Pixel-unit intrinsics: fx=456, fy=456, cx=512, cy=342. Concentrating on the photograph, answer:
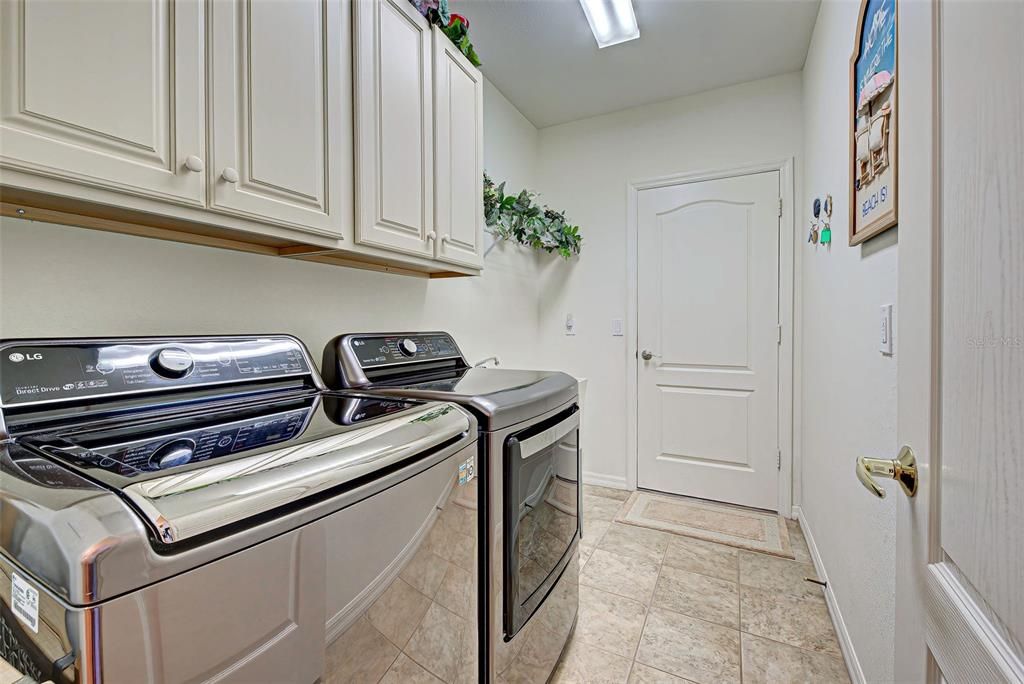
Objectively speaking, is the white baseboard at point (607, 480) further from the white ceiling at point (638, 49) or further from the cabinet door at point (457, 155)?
the white ceiling at point (638, 49)

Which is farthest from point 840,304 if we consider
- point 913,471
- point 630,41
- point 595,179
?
point 595,179

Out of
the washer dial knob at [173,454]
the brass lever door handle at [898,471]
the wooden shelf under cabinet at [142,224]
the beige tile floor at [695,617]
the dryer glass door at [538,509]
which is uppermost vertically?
the wooden shelf under cabinet at [142,224]

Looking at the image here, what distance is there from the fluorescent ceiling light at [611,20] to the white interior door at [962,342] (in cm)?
171

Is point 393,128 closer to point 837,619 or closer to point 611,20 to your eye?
point 611,20

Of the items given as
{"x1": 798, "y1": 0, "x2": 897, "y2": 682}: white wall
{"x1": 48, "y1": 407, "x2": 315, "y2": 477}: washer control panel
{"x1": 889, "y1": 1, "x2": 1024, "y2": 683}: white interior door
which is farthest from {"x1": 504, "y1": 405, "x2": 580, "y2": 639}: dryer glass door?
{"x1": 798, "y1": 0, "x2": 897, "y2": 682}: white wall

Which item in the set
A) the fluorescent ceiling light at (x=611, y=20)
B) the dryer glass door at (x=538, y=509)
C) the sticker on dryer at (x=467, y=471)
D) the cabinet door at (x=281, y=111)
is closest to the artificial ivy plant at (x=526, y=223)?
the fluorescent ceiling light at (x=611, y=20)

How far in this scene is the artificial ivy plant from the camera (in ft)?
8.16

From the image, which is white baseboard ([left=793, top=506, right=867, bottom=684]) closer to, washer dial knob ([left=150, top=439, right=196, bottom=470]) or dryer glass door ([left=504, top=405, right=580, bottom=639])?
dryer glass door ([left=504, top=405, right=580, bottom=639])

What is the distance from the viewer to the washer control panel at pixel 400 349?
60.1 inches


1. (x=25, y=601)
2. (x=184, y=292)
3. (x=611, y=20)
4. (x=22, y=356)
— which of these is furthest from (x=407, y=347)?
(x=611, y=20)

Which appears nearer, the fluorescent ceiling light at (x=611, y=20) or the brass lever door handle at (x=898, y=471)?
the brass lever door handle at (x=898, y=471)

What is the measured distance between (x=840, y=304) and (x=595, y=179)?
6.26 ft

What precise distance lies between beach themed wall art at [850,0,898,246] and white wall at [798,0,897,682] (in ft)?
0.27

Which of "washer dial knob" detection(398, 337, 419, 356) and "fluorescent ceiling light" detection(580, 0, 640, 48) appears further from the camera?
"fluorescent ceiling light" detection(580, 0, 640, 48)
